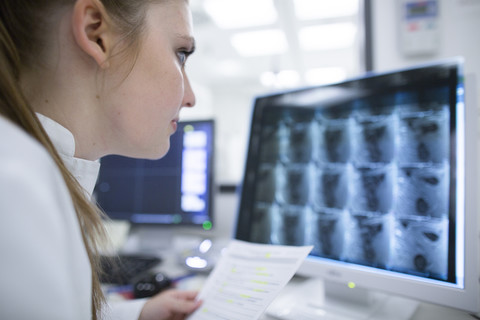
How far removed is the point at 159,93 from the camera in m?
0.53

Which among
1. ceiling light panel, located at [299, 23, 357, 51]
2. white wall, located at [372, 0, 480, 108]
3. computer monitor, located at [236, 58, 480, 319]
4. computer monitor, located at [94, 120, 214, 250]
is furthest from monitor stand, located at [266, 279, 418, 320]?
ceiling light panel, located at [299, 23, 357, 51]

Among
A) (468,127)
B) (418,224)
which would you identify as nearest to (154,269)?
(418,224)

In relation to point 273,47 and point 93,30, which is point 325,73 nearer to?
point 273,47

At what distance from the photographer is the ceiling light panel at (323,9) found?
3.03m

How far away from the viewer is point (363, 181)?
625mm

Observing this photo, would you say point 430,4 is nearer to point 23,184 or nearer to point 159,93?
point 159,93

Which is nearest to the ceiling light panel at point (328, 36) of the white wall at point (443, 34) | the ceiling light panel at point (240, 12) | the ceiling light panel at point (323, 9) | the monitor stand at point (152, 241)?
the ceiling light panel at point (323, 9)

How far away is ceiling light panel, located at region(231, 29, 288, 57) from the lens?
3885 mm

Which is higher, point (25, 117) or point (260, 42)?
point (260, 42)

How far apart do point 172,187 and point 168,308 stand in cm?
61

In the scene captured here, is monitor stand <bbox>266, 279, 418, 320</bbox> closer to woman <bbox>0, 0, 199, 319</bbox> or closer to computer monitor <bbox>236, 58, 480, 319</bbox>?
computer monitor <bbox>236, 58, 480, 319</bbox>

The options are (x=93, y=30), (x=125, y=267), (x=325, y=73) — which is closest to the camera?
(x=93, y=30)

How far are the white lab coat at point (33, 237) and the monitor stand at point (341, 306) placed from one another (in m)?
0.42

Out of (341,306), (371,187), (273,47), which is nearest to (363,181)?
(371,187)
